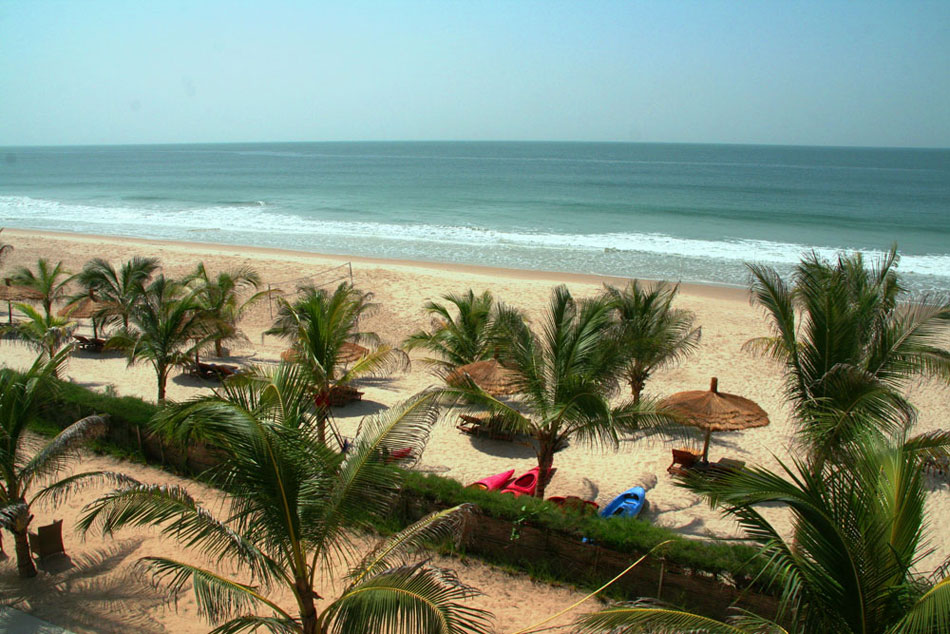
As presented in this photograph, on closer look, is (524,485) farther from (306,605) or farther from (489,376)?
(306,605)

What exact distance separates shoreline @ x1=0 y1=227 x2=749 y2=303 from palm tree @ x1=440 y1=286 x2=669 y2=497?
1422 cm

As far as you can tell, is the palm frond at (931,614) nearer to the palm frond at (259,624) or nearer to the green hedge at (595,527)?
the green hedge at (595,527)

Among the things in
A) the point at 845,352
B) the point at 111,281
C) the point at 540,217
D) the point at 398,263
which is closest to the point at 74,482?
the point at 845,352

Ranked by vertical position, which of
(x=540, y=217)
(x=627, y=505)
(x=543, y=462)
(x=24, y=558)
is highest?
(x=540, y=217)

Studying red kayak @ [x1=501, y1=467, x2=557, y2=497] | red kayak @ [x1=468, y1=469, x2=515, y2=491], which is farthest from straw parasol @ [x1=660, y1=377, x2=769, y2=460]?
red kayak @ [x1=468, y1=469, x2=515, y2=491]

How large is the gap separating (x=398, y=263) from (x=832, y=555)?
25.6m

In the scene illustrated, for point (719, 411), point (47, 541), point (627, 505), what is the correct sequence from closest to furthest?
point (47, 541) → point (627, 505) → point (719, 411)

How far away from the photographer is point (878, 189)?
65.8m

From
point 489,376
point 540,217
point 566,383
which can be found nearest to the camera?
point 566,383

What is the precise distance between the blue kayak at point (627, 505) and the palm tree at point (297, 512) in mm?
3945

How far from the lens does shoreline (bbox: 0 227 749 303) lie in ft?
79.0

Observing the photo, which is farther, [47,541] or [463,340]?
[463,340]

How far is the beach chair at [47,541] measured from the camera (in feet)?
23.4

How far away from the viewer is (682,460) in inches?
414
